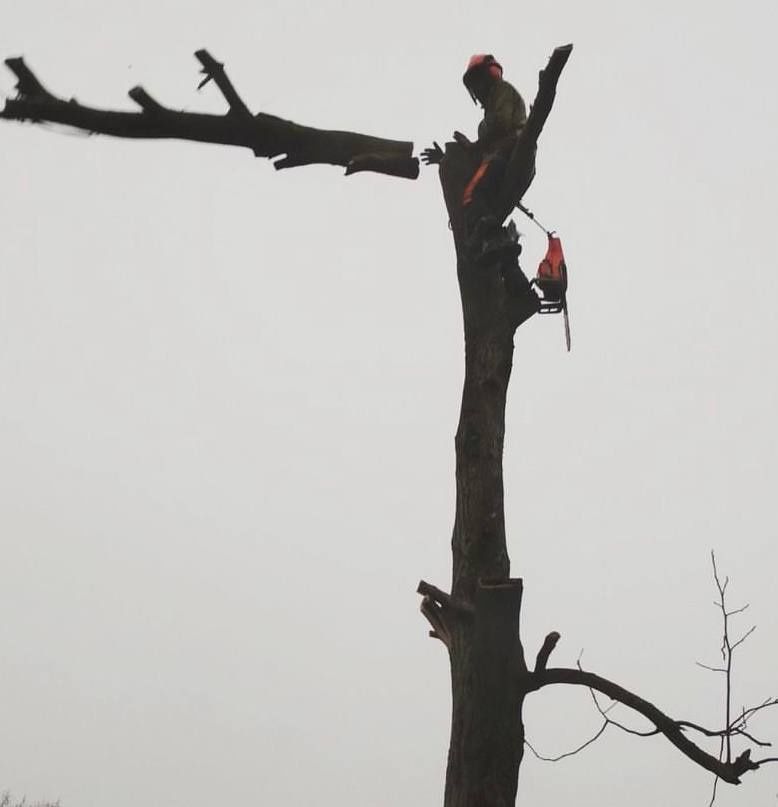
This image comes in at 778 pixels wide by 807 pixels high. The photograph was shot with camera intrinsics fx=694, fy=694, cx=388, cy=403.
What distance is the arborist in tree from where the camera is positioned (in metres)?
2.99

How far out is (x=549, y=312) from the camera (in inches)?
130

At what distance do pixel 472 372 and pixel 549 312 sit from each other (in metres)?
0.73

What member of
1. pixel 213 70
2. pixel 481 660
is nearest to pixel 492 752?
pixel 481 660

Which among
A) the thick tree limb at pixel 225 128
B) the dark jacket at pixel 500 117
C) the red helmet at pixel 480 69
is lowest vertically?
the thick tree limb at pixel 225 128

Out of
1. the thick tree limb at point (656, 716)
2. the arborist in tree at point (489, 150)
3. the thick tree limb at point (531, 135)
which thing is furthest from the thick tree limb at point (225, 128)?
the thick tree limb at point (656, 716)

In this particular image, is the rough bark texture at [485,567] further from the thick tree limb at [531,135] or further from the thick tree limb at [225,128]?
the thick tree limb at [225,128]

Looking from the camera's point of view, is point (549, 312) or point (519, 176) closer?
point (519, 176)

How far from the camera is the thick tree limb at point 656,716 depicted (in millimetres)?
2326

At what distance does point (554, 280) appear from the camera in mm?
3234

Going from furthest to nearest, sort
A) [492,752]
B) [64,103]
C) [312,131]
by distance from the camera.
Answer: [312,131] → [64,103] → [492,752]

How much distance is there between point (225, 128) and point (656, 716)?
2.65m

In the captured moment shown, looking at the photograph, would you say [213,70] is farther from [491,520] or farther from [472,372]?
[491,520]

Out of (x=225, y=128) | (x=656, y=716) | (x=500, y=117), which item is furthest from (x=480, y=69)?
(x=656, y=716)

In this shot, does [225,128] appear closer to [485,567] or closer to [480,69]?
[480,69]
